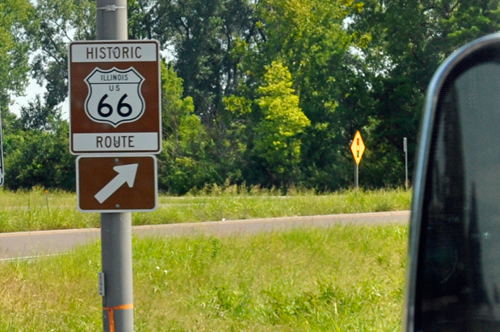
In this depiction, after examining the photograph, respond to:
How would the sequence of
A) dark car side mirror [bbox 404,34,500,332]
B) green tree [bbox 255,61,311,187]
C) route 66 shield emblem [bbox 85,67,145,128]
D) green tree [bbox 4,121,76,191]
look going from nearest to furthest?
dark car side mirror [bbox 404,34,500,332], route 66 shield emblem [bbox 85,67,145,128], green tree [bbox 255,61,311,187], green tree [bbox 4,121,76,191]

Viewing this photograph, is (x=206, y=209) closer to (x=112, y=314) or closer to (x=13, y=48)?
(x=112, y=314)

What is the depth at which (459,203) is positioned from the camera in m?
1.49

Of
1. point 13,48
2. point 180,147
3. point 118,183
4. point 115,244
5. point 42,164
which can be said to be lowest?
point 42,164

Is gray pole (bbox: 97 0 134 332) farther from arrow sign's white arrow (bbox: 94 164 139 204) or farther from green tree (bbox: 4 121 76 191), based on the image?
green tree (bbox: 4 121 76 191)

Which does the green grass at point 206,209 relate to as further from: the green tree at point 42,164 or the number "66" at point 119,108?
the green tree at point 42,164

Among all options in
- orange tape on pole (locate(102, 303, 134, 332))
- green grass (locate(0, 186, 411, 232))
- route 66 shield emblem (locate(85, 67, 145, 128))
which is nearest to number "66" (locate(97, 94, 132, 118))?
route 66 shield emblem (locate(85, 67, 145, 128))

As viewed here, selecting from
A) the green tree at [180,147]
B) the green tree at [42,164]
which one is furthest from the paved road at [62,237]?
the green tree at [42,164]

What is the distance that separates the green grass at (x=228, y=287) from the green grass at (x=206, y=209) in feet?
23.8

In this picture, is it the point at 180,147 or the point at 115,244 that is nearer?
the point at 115,244

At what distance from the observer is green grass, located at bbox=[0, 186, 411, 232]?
62.6ft

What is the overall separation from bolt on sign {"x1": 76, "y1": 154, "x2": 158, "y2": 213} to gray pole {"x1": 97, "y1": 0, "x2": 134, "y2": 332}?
89 mm

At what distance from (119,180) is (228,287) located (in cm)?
448

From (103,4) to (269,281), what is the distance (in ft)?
17.8

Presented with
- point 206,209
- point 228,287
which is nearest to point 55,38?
point 206,209
